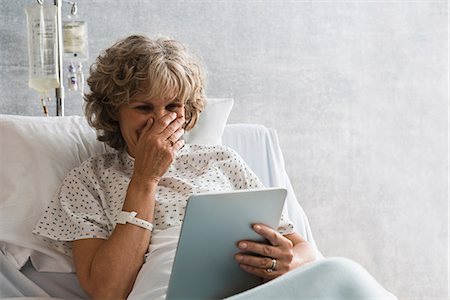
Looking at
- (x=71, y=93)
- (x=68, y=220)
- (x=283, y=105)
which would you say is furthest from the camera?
(x=283, y=105)

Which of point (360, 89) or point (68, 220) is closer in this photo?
point (68, 220)

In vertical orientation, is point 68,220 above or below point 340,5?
below

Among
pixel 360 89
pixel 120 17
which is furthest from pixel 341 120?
pixel 120 17

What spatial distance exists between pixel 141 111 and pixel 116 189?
0.66 feet

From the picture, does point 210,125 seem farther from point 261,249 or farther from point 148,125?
point 261,249

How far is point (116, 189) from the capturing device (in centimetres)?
187

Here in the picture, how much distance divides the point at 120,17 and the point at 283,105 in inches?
27.3

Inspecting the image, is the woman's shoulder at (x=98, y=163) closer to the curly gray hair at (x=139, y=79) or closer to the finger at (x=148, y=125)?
the curly gray hair at (x=139, y=79)

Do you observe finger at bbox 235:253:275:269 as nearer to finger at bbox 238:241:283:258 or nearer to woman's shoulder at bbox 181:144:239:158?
finger at bbox 238:241:283:258

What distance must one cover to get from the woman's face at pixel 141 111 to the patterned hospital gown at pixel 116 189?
0.28 ft

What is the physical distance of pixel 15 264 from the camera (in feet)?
6.11

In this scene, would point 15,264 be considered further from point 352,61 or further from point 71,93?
point 352,61

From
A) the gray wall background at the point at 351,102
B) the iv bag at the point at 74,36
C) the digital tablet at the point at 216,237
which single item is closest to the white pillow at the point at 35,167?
the iv bag at the point at 74,36

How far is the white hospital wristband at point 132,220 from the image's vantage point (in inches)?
68.4
